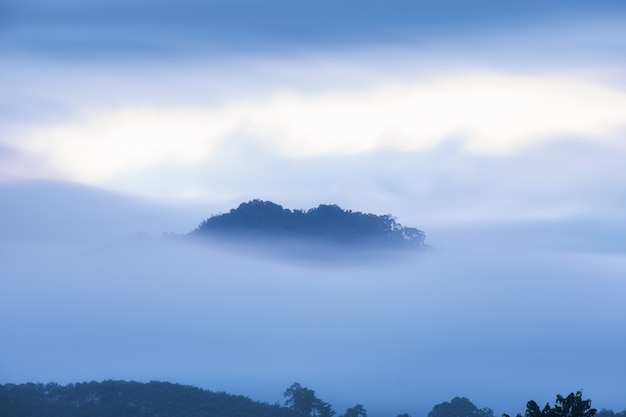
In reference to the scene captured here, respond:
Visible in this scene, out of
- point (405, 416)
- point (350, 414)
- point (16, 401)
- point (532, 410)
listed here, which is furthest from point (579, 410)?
point (350, 414)

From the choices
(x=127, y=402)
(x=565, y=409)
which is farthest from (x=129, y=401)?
(x=565, y=409)

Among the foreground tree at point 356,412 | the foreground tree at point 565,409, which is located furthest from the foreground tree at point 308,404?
the foreground tree at point 565,409

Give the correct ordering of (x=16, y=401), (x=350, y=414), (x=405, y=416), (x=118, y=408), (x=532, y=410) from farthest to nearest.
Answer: (x=350, y=414), (x=405, y=416), (x=118, y=408), (x=16, y=401), (x=532, y=410)

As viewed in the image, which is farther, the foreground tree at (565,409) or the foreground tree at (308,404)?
the foreground tree at (308,404)

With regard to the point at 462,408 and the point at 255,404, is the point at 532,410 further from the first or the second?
the point at 462,408

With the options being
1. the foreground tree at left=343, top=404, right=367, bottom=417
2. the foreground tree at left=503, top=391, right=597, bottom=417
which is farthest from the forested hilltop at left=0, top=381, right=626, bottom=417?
the foreground tree at left=503, top=391, right=597, bottom=417

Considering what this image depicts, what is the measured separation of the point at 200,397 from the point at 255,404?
3731mm

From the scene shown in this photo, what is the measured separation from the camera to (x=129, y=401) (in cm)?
8631

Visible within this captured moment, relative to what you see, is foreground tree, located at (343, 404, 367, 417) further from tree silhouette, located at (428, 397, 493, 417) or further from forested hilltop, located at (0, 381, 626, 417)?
forested hilltop, located at (0, 381, 626, 417)

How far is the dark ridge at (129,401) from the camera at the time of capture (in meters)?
83.1

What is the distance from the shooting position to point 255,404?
87.8 metres

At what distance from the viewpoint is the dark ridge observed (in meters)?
83.1

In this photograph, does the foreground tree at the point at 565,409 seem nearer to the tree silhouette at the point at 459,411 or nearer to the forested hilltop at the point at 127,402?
the forested hilltop at the point at 127,402

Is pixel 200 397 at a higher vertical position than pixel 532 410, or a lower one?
higher
